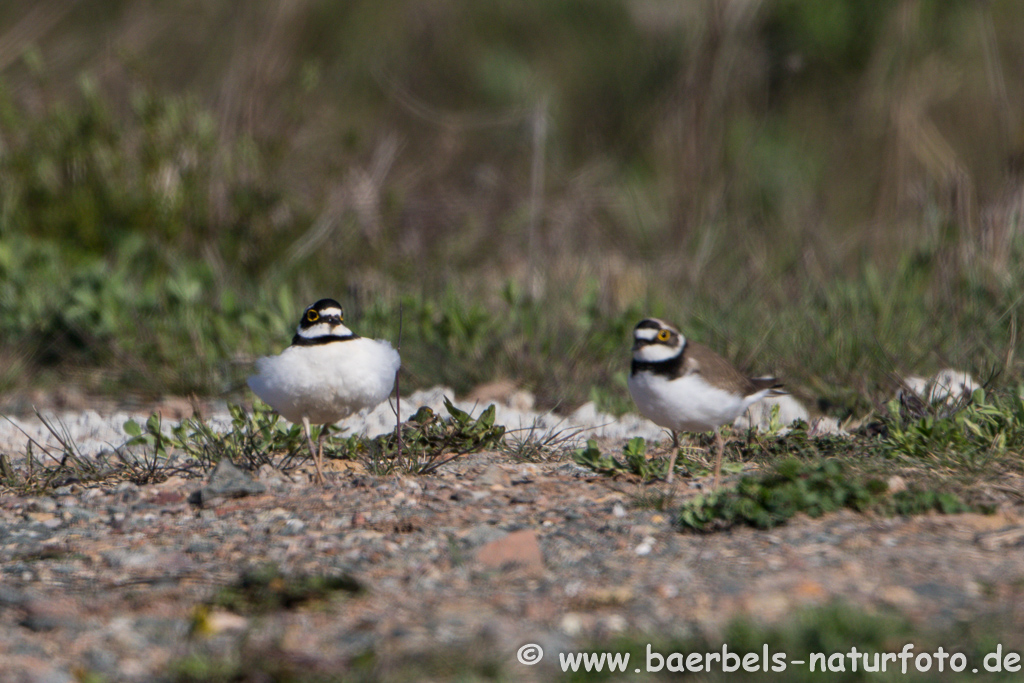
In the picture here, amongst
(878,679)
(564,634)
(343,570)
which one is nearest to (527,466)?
(343,570)

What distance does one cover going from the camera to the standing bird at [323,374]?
4.34 meters

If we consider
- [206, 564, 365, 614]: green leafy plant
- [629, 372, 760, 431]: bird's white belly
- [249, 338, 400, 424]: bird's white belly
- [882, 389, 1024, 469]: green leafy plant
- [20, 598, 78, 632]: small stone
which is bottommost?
[20, 598, 78, 632]: small stone

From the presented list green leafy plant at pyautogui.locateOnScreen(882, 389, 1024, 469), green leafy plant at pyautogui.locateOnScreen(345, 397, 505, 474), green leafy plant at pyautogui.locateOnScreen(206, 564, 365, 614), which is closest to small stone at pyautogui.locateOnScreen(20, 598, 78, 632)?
green leafy plant at pyautogui.locateOnScreen(206, 564, 365, 614)

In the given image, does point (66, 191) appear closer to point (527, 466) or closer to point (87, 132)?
point (87, 132)

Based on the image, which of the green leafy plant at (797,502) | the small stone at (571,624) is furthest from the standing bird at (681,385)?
the small stone at (571,624)

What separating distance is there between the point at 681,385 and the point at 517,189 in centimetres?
543

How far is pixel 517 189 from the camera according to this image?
9.45m

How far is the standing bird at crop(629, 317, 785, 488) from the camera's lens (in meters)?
4.24

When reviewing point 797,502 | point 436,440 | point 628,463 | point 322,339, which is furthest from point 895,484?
point 322,339

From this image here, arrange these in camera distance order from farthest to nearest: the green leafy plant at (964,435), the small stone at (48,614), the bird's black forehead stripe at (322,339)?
the bird's black forehead stripe at (322,339) → the green leafy plant at (964,435) → the small stone at (48,614)

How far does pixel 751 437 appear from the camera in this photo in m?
4.66

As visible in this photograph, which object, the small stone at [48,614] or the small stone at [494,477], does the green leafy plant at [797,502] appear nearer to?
the small stone at [494,477]

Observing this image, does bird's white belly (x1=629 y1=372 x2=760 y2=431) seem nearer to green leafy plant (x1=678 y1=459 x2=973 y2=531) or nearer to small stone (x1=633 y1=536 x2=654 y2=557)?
green leafy plant (x1=678 y1=459 x2=973 y2=531)

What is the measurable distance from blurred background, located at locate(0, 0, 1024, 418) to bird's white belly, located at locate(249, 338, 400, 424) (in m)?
0.66
